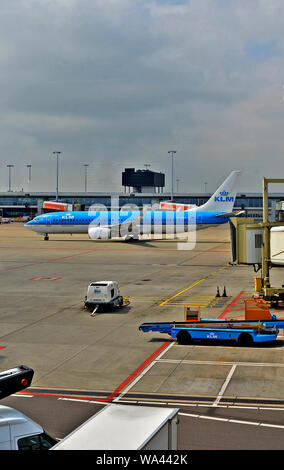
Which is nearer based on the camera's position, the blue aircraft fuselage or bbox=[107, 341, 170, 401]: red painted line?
bbox=[107, 341, 170, 401]: red painted line

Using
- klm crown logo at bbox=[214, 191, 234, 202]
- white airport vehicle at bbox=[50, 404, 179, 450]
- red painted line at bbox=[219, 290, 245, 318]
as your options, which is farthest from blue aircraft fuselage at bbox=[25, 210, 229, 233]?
white airport vehicle at bbox=[50, 404, 179, 450]

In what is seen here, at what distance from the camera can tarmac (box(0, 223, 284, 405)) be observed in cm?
2022

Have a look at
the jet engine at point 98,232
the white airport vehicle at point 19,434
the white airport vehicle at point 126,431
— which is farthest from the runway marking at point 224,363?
the jet engine at point 98,232

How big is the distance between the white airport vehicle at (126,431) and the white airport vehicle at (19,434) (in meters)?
1.35

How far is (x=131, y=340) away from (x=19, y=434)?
17504mm

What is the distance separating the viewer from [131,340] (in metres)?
27.2

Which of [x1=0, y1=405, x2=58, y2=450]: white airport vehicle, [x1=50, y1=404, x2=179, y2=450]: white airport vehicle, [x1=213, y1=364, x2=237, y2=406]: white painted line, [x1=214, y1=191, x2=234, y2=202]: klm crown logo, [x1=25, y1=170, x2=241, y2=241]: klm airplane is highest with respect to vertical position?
[x1=214, y1=191, x2=234, y2=202]: klm crown logo

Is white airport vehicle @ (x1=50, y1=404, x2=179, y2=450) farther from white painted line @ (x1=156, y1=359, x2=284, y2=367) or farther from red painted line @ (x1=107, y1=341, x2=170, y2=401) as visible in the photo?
white painted line @ (x1=156, y1=359, x2=284, y2=367)

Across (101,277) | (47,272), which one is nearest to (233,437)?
(101,277)

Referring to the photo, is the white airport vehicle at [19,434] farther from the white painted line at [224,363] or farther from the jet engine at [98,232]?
the jet engine at [98,232]

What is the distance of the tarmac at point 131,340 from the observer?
20219 millimetres

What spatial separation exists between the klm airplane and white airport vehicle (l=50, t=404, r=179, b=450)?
259 ft

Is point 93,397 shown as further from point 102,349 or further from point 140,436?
point 140,436
